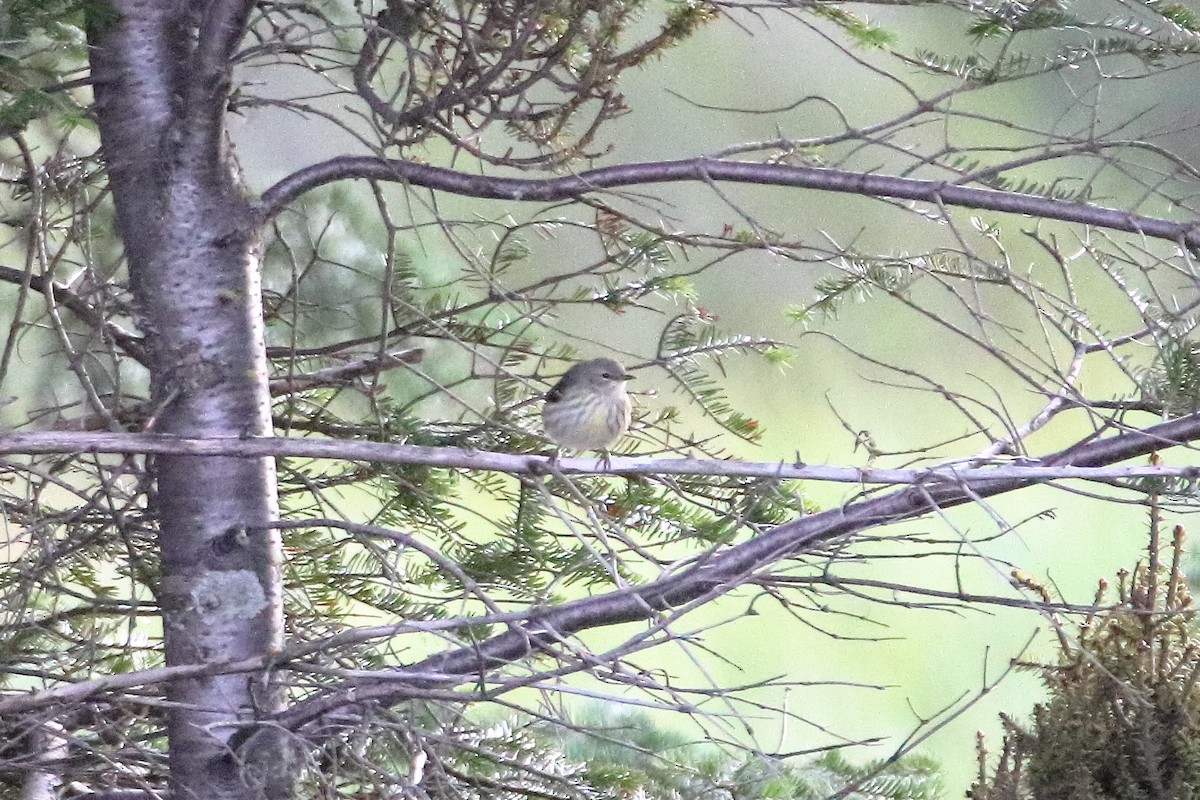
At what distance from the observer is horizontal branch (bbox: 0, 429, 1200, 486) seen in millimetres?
876

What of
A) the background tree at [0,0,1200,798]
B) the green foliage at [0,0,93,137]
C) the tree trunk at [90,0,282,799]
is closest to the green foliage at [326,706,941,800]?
the background tree at [0,0,1200,798]

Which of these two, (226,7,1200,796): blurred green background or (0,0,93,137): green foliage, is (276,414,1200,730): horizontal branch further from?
(226,7,1200,796): blurred green background

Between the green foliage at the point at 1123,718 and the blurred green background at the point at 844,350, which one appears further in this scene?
the blurred green background at the point at 844,350

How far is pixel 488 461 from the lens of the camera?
0.96 m

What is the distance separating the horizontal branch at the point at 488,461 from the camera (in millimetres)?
876

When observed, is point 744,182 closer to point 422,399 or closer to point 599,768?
point 422,399

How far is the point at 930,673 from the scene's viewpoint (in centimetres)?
244

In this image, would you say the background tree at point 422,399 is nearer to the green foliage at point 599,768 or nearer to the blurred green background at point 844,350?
the green foliage at point 599,768

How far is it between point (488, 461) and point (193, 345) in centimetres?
36

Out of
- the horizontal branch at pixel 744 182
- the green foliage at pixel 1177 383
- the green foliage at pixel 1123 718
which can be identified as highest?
the horizontal branch at pixel 744 182

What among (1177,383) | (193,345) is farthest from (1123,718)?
(193,345)

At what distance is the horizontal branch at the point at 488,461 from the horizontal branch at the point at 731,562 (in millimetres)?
17

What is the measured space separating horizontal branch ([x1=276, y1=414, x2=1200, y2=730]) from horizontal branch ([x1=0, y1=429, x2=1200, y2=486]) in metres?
0.02

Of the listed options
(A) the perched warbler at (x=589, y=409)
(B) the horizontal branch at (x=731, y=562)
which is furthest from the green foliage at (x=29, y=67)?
(A) the perched warbler at (x=589, y=409)
